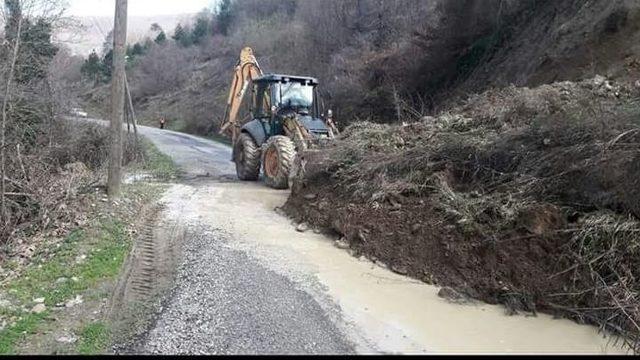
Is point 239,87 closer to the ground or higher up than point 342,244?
higher up

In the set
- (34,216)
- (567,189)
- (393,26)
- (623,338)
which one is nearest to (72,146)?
(34,216)

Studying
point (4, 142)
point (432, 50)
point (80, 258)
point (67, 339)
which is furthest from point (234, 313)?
point (432, 50)

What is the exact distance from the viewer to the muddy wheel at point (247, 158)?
15.3 m

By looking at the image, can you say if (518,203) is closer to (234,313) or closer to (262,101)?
(234,313)

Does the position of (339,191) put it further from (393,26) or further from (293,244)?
(393,26)

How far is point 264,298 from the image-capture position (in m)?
6.70

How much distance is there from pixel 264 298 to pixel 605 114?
14.9ft

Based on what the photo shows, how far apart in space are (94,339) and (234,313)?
Result: 1330mm

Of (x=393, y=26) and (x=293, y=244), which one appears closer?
(x=293, y=244)

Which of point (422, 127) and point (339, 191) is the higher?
point (422, 127)

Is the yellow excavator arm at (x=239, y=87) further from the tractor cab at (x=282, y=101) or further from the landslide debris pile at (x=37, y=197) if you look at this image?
the landslide debris pile at (x=37, y=197)

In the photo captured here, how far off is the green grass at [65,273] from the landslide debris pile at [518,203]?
320 centimetres

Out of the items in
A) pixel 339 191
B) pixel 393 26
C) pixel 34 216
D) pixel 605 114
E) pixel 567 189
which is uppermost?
pixel 393 26

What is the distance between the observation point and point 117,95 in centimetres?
1161
